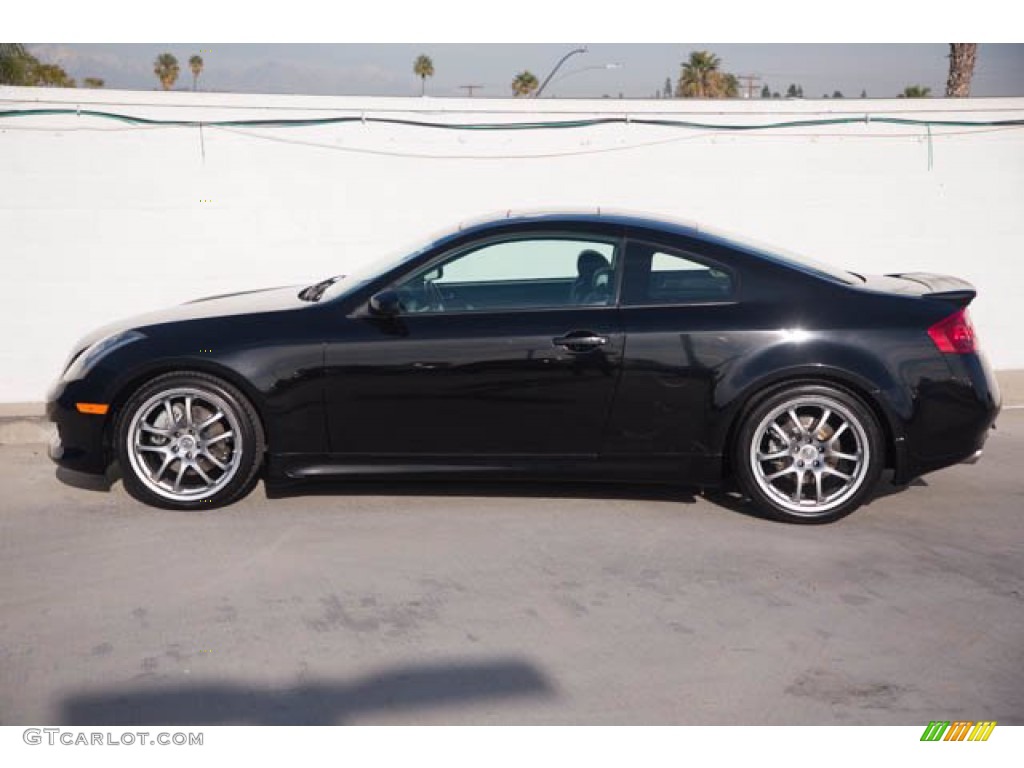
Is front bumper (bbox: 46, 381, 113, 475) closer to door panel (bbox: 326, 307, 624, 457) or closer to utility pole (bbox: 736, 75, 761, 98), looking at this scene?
door panel (bbox: 326, 307, 624, 457)

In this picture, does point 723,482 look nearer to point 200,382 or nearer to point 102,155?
point 200,382

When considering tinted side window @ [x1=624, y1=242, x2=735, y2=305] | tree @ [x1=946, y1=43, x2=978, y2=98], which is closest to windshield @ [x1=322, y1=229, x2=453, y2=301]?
tinted side window @ [x1=624, y1=242, x2=735, y2=305]

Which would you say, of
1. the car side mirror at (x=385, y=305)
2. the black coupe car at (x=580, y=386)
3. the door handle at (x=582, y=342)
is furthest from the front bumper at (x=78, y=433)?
the door handle at (x=582, y=342)

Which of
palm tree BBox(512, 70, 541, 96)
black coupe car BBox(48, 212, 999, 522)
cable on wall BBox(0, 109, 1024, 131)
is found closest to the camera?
black coupe car BBox(48, 212, 999, 522)

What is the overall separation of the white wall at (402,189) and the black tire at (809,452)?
4688 millimetres

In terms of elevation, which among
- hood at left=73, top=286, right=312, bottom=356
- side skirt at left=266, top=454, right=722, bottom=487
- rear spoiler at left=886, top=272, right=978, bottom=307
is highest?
rear spoiler at left=886, top=272, right=978, bottom=307

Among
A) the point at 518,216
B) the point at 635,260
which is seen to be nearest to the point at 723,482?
the point at 635,260

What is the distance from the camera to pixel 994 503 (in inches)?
264

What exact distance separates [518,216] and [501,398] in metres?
1.07

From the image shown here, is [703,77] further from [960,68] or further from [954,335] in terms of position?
[954,335]

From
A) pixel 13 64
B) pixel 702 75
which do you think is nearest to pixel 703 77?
pixel 702 75

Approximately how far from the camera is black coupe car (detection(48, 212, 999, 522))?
6160 mm

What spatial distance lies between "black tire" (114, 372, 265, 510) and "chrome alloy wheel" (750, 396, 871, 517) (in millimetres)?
2518

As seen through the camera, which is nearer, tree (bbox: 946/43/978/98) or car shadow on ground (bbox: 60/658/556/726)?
car shadow on ground (bbox: 60/658/556/726)
